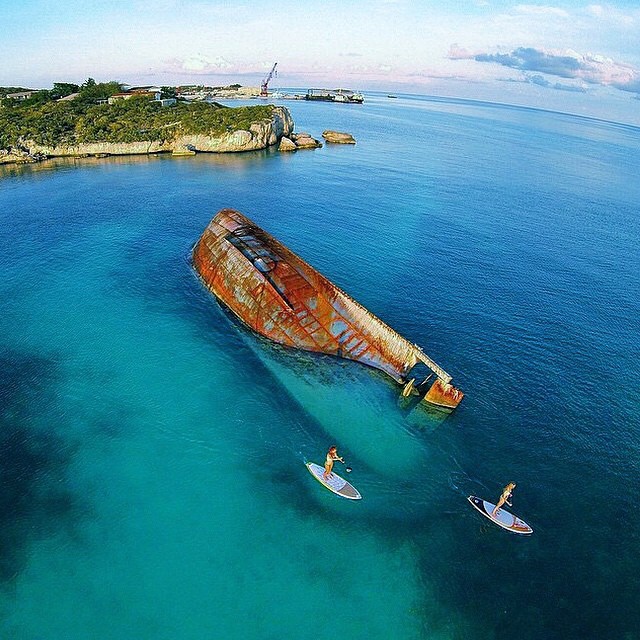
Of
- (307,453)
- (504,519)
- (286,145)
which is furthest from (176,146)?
(504,519)

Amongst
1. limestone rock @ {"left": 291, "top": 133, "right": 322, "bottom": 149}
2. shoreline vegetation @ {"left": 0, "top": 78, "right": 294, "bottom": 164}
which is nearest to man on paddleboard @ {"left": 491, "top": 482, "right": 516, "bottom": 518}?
shoreline vegetation @ {"left": 0, "top": 78, "right": 294, "bottom": 164}

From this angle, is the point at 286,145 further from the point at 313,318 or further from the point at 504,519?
the point at 504,519

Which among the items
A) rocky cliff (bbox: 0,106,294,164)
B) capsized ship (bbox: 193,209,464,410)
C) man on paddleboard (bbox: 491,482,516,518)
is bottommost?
man on paddleboard (bbox: 491,482,516,518)

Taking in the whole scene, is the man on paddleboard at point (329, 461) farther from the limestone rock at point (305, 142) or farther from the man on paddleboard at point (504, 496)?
the limestone rock at point (305, 142)

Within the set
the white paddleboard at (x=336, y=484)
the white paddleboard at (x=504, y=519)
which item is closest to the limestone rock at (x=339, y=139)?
the white paddleboard at (x=336, y=484)

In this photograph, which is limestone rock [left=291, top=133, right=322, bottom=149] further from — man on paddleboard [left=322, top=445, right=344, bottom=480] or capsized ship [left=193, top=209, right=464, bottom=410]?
man on paddleboard [left=322, top=445, right=344, bottom=480]
